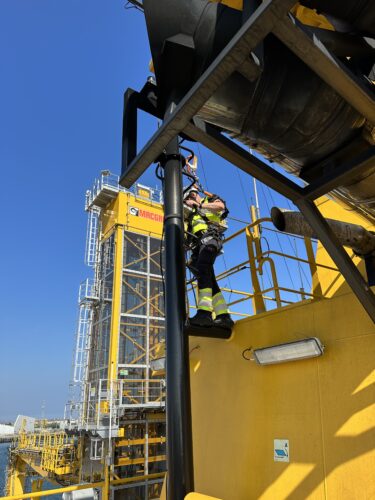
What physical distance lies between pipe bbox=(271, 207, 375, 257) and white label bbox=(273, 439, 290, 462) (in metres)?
1.85

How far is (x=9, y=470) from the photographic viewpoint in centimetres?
2402

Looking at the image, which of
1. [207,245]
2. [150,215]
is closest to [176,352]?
[207,245]

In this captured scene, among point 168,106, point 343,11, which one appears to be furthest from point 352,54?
point 168,106

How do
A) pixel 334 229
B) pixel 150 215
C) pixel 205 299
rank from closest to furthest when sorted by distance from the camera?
1. pixel 334 229
2. pixel 205 299
3. pixel 150 215

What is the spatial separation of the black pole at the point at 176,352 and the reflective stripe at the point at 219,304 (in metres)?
1.03

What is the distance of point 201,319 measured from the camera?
3.93m

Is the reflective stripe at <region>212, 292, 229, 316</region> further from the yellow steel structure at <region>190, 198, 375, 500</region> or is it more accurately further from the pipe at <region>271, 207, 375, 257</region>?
the pipe at <region>271, 207, 375, 257</region>

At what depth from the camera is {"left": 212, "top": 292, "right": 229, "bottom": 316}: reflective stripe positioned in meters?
4.49

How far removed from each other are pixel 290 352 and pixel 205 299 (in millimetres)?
1089

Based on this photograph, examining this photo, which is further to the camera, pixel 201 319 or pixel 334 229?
pixel 201 319

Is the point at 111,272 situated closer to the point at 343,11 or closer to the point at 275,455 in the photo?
the point at 275,455

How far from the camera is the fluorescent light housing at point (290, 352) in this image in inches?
130

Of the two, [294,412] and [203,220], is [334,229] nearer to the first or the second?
[294,412]

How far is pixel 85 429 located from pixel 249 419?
41.8 ft
